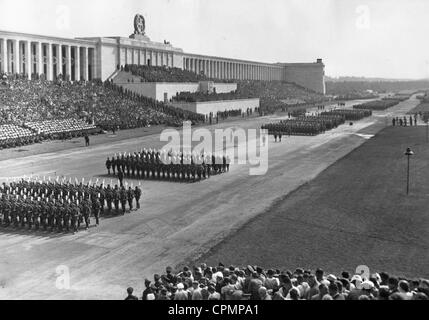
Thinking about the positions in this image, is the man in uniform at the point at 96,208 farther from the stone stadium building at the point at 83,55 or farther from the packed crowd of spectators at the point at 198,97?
the packed crowd of spectators at the point at 198,97

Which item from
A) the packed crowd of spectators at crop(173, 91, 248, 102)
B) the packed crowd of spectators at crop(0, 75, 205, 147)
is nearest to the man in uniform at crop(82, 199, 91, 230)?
the packed crowd of spectators at crop(0, 75, 205, 147)

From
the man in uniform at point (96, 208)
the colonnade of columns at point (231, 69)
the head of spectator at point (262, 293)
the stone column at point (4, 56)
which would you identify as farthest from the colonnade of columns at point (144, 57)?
the head of spectator at point (262, 293)

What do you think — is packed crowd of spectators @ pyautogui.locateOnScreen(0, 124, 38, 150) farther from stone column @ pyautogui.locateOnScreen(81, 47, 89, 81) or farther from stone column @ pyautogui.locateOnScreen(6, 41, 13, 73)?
stone column @ pyautogui.locateOnScreen(81, 47, 89, 81)

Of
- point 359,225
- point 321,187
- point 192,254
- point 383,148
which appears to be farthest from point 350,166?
point 192,254

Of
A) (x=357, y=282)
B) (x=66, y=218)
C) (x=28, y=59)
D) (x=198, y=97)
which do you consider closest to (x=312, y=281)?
(x=357, y=282)

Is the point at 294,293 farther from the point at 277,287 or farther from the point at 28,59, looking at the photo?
the point at 28,59
